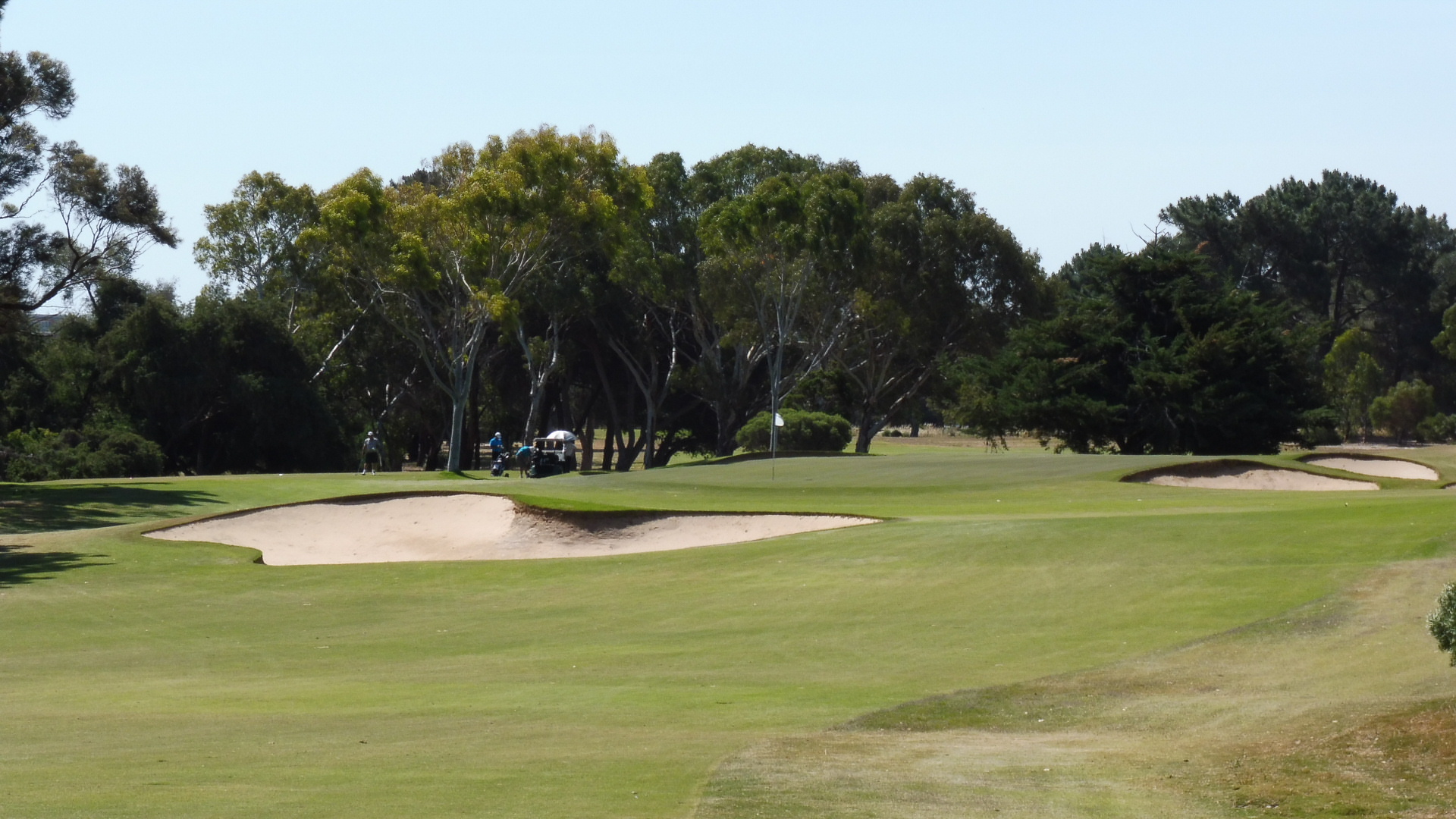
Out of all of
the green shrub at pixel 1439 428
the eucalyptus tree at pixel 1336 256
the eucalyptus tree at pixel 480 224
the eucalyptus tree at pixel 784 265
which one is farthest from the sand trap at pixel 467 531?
the eucalyptus tree at pixel 1336 256

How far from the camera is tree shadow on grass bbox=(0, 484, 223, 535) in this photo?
109ft

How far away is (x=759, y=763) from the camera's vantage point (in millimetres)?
9406

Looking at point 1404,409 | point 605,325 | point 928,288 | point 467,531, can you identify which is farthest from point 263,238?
point 1404,409

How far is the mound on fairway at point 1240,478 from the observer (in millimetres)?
38250

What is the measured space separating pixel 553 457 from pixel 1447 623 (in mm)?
42619

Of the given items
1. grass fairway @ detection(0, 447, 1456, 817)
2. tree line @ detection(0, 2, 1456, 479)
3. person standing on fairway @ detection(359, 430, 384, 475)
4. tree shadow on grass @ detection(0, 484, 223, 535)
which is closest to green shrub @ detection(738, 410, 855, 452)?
tree line @ detection(0, 2, 1456, 479)

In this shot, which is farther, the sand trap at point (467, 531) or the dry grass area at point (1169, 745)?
the sand trap at point (467, 531)

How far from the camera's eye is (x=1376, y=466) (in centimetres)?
4681

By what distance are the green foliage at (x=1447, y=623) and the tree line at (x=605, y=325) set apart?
43.8 meters

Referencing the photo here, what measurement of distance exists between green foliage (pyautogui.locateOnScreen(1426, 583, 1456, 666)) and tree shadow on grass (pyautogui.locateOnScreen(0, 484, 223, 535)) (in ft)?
93.5

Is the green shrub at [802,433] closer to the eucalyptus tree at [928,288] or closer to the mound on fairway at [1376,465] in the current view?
the eucalyptus tree at [928,288]

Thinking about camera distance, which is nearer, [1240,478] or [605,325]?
[1240,478]

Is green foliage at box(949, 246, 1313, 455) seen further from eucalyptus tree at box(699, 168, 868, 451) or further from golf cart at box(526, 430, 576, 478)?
golf cart at box(526, 430, 576, 478)

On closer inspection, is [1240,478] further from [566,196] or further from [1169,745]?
[1169,745]
